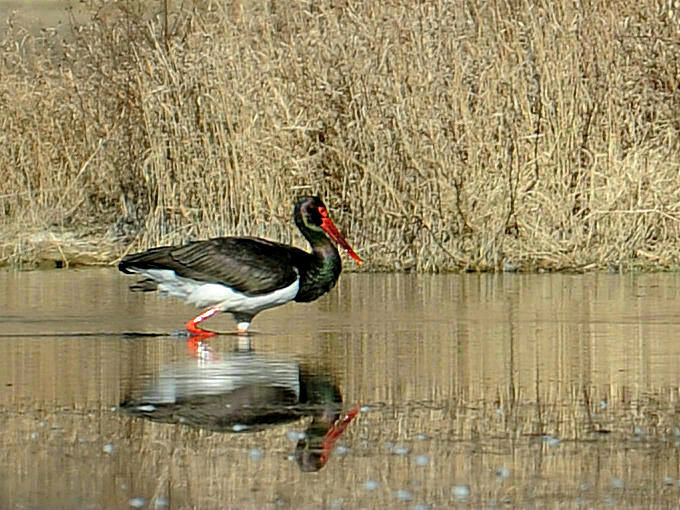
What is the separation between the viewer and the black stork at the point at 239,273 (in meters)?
10.5

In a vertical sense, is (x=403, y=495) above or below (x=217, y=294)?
below

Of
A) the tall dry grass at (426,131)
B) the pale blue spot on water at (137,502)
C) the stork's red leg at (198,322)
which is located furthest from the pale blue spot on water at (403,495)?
the tall dry grass at (426,131)

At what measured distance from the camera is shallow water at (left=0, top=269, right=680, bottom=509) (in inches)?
231

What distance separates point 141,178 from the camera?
17.5m

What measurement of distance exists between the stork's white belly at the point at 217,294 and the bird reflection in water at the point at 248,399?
96cm

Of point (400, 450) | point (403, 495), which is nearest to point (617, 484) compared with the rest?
point (403, 495)

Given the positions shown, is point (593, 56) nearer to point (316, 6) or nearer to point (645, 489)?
point (316, 6)

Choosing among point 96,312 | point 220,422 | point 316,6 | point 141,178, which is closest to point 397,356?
point 220,422

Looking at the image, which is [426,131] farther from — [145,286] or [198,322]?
[198,322]

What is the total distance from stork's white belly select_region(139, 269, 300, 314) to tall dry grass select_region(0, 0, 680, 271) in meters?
4.68

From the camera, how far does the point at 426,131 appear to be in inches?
599

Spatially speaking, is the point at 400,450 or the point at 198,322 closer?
the point at 400,450

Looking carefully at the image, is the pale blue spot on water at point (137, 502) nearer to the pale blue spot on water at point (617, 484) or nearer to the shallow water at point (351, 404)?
the shallow water at point (351, 404)

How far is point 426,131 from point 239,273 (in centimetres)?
505
